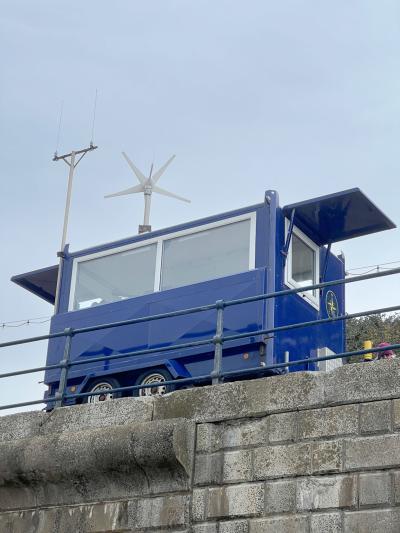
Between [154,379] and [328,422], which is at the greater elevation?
[154,379]

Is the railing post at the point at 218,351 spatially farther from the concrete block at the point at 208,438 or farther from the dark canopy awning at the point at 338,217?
the dark canopy awning at the point at 338,217

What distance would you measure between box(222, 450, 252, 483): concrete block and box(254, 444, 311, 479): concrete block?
7 cm

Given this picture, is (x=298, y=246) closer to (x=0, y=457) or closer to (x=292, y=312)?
(x=292, y=312)

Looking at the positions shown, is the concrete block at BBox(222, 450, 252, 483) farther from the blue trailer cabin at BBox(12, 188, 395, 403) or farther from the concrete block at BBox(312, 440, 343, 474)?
the blue trailer cabin at BBox(12, 188, 395, 403)

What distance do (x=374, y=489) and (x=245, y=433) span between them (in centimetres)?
135

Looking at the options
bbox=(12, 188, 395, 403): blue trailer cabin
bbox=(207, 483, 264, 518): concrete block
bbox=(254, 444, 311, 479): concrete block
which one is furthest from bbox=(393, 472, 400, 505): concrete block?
bbox=(12, 188, 395, 403): blue trailer cabin

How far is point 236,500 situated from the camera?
358 inches

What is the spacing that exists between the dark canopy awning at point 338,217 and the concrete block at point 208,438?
4672mm

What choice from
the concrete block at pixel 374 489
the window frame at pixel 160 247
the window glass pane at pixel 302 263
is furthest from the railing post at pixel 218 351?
the window glass pane at pixel 302 263

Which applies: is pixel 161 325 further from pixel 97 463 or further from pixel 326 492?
pixel 326 492

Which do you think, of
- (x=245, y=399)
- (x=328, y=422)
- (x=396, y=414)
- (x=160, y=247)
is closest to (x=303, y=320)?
(x=160, y=247)

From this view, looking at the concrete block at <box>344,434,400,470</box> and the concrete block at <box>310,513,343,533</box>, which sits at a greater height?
the concrete block at <box>344,434,400,470</box>

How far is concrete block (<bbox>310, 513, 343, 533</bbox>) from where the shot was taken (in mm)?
8500

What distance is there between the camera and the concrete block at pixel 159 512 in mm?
9297
